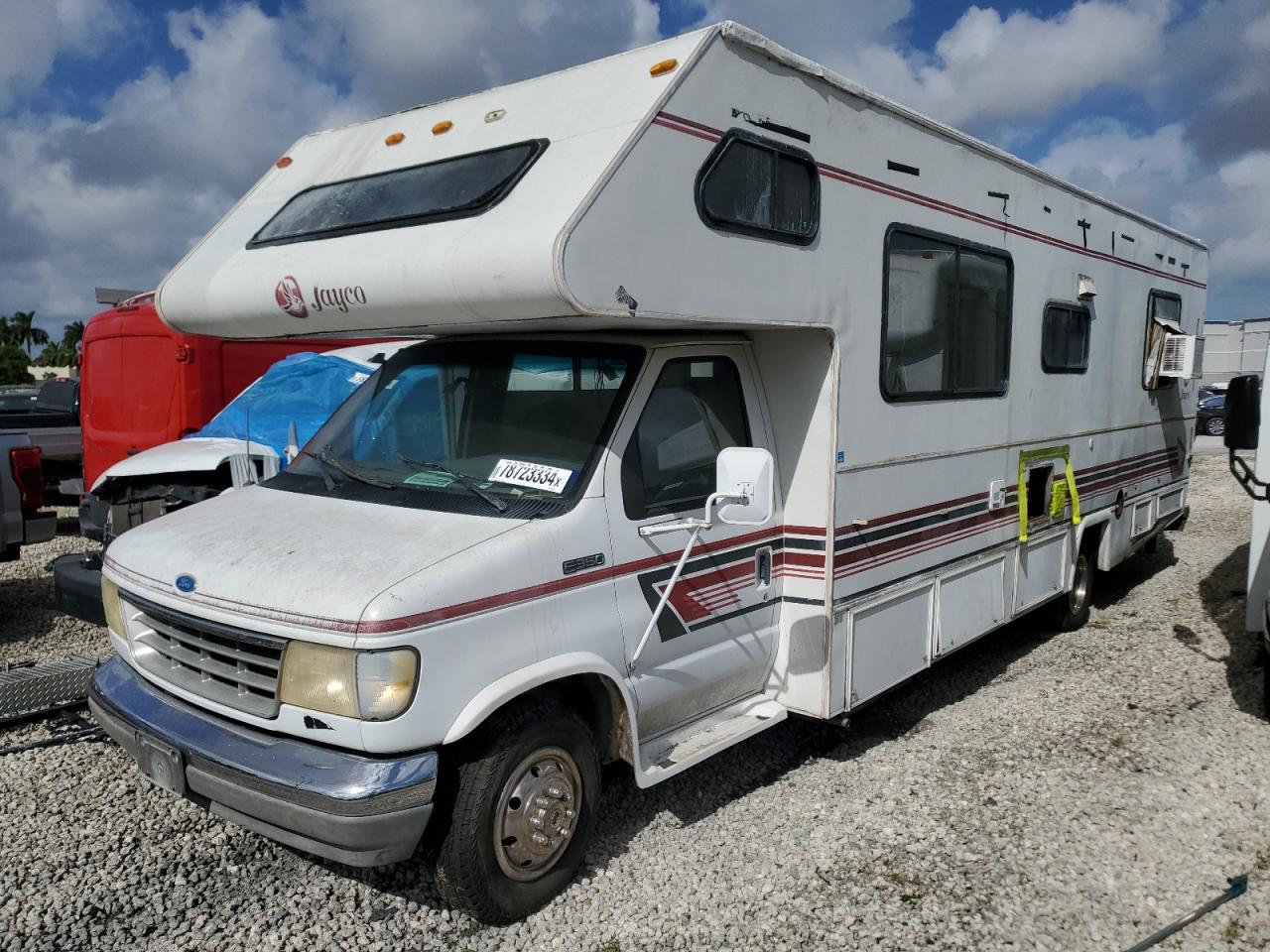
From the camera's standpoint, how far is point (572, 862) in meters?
3.77

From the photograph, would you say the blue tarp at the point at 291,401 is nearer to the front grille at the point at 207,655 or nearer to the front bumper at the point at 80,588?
the front bumper at the point at 80,588

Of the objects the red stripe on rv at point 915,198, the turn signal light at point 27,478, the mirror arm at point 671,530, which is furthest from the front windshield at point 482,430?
the turn signal light at point 27,478

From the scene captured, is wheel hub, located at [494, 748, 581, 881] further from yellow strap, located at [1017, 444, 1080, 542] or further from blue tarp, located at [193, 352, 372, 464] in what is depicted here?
blue tarp, located at [193, 352, 372, 464]

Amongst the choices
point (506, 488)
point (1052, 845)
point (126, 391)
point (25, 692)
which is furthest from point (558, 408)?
point (126, 391)

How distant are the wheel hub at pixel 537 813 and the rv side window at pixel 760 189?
6.92ft

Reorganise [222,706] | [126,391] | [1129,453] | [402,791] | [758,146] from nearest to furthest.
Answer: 1. [402,791]
2. [222,706]
3. [758,146]
4. [1129,453]
5. [126,391]

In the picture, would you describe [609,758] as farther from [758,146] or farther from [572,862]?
[758,146]

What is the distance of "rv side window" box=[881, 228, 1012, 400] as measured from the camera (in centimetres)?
495

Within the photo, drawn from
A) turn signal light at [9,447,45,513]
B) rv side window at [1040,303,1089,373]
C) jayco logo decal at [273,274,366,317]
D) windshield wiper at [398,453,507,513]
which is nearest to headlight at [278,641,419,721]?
windshield wiper at [398,453,507,513]

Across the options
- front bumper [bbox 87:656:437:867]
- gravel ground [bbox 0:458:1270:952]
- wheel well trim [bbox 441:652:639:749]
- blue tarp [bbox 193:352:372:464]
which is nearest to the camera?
front bumper [bbox 87:656:437:867]

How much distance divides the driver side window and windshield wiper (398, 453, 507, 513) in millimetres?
489

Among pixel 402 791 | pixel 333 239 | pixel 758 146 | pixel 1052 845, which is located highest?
pixel 758 146

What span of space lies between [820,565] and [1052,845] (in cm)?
150

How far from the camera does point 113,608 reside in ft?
13.4
